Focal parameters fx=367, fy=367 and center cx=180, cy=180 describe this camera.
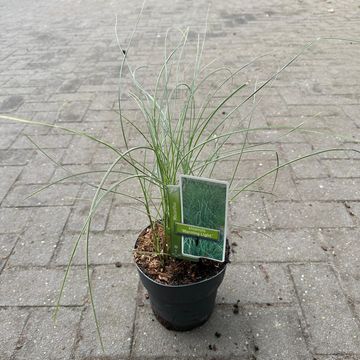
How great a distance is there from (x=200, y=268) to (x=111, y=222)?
731 mm

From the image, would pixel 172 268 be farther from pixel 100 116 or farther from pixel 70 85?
pixel 70 85

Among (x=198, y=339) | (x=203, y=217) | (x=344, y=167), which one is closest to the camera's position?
(x=203, y=217)

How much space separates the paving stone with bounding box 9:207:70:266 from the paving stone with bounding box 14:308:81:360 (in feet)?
0.93

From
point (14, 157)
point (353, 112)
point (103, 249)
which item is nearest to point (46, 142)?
point (14, 157)

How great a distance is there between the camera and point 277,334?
130cm

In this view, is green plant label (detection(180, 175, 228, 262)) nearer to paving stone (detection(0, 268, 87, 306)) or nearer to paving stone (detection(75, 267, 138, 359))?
paving stone (detection(75, 267, 138, 359))

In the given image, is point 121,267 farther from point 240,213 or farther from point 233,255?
point 240,213

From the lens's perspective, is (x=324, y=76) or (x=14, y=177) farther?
(x=324, y=76)

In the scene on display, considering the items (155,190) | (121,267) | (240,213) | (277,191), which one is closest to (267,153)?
(277,191)

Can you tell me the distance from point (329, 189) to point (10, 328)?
161 cm

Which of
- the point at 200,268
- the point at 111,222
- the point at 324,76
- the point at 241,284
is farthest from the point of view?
the point at 324,76

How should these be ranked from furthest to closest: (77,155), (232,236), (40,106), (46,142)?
(40,106)
(46,142)
(77,155)
(232,236)

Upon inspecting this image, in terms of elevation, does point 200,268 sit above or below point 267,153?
above

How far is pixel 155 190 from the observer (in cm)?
199
